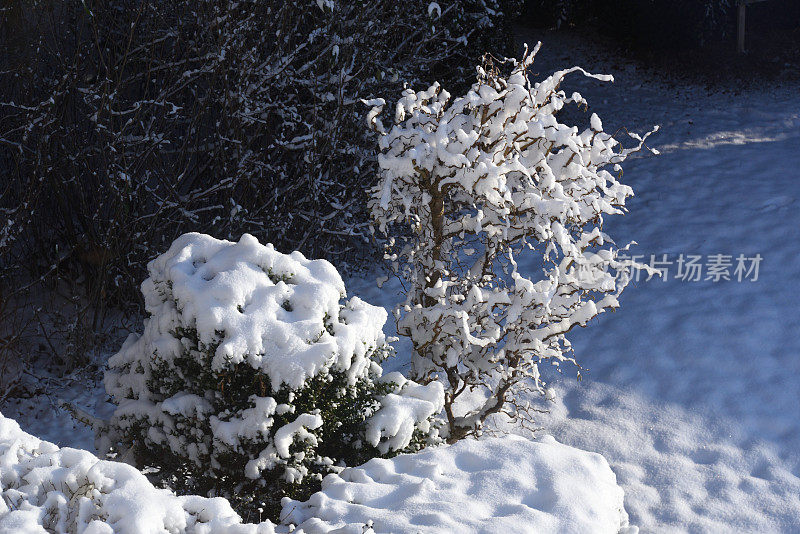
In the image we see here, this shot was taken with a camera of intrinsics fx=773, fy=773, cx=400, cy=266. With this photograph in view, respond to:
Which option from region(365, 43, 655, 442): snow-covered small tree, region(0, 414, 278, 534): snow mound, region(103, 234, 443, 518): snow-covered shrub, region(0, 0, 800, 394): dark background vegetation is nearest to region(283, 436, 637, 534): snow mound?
region(103, 234, 443, 518): snow-covered shrub

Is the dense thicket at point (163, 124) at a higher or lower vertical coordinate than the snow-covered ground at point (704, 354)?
higher

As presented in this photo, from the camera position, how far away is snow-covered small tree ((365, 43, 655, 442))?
12.1 ft

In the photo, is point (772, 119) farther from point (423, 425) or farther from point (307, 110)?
point (423, 425)

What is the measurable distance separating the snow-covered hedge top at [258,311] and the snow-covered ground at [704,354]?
6.63 feet

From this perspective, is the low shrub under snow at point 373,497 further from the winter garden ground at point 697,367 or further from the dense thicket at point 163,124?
the dense thicket at point 163,124

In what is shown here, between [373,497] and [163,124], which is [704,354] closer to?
[373,497]

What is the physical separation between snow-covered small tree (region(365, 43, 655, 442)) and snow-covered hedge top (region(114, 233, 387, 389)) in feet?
1.85

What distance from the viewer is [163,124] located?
5965mm

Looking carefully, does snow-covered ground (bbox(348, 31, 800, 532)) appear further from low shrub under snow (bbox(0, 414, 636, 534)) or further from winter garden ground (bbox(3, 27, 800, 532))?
low shrub under snow (bbox(0, 414, 636, 534))

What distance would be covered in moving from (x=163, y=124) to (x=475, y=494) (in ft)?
13.7

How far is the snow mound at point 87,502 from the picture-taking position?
7.18ft
